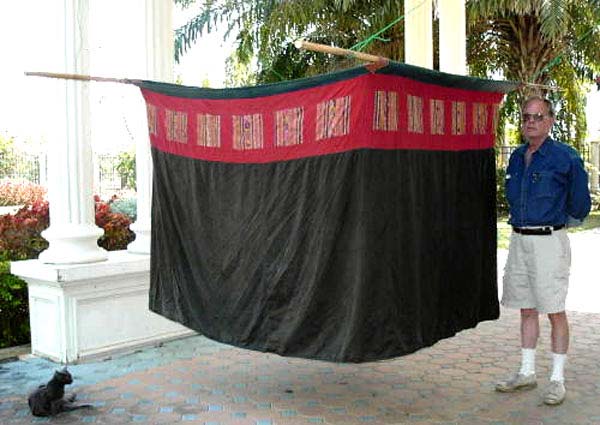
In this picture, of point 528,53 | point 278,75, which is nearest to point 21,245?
point 278,75

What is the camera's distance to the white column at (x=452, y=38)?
274 inches

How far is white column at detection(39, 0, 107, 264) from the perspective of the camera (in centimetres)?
523

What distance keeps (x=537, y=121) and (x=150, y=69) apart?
3.29 m

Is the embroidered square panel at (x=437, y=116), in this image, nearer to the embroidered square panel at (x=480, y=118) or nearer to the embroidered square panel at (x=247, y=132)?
the embroidered square panel at (x=480, y=118)

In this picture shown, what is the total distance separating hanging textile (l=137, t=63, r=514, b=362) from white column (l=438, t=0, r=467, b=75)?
8.83ft

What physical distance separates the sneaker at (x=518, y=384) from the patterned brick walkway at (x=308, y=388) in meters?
0.05

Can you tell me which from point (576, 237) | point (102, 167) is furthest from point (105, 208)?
point (102, 167)

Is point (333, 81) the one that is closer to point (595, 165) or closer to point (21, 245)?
point (21, 245)

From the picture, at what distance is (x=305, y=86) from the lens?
368 cm

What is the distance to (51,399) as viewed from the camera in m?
3.98

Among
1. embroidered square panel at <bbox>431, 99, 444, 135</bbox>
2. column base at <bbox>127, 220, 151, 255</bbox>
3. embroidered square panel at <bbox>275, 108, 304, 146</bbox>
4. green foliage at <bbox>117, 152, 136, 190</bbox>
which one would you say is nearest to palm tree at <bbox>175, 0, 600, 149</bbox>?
green foliage at <bbox>117, 152, 136, 190</bbox>

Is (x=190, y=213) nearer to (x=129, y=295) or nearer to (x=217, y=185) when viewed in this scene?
(x=217, y=185)

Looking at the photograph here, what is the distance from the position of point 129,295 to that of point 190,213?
1428mm

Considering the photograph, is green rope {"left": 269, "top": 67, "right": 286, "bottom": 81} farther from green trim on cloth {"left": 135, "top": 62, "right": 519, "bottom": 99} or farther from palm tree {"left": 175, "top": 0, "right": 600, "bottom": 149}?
green trim on cloth {"left": 135, "top": 62, "right": 519, "bottom": 99}
